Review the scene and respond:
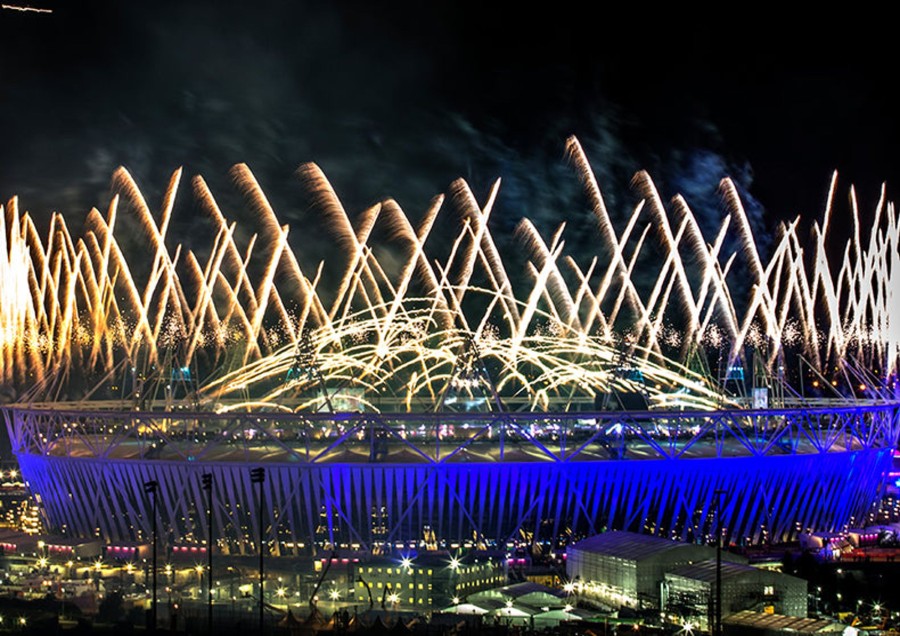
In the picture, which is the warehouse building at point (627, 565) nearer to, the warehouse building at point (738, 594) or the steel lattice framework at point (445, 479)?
the warehouse building at point (738, 594)

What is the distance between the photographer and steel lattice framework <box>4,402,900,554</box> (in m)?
74.1

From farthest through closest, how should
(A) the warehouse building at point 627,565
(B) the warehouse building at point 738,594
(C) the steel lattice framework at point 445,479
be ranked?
(C) the steel lattice framework at point 445,479 → (A) the warehouse building at point 627,565 → (B) the warehouse building at point 738,594

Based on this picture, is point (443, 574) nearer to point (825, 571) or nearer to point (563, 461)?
point (563, 461)

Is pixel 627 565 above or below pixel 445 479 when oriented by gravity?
below

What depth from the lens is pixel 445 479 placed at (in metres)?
74.1

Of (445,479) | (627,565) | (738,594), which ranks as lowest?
(738,594)

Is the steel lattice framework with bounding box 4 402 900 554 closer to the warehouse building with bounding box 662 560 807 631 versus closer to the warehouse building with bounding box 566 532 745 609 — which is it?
the warehouse building with bounding box 566 532 745 609

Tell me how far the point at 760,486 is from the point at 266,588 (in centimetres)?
3269

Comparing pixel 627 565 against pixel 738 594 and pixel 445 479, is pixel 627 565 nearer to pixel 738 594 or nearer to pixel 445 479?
pixel 738 594

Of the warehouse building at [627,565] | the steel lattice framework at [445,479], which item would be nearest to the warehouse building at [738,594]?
the warehouse building at [627,565]

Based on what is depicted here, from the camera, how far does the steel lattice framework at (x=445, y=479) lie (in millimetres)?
74062

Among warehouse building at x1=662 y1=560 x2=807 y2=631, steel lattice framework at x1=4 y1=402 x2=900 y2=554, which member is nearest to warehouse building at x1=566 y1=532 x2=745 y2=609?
warehouse building at x1=662 y1=560 x2=807 y2=631

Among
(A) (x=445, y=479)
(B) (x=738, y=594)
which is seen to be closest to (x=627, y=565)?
(B) (x=738, y=594)

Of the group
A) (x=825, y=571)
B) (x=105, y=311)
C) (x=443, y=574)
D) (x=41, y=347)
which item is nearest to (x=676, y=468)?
(x=825, y=571)
